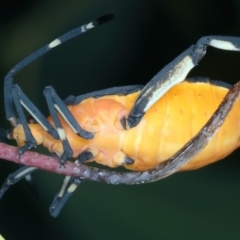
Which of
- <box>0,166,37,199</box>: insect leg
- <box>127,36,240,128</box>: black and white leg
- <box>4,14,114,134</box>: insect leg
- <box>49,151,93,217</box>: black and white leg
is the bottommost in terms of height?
<box>49,151,93,217</box>: black and white leg

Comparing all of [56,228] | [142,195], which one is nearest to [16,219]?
[56,228]

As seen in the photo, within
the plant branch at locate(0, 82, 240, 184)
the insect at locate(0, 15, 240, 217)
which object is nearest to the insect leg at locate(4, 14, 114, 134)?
the insect at locate(0, 15, 240, 217)

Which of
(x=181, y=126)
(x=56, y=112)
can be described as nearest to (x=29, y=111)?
(x=56, y=112)

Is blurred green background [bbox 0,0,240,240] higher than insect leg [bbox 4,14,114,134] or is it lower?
lower

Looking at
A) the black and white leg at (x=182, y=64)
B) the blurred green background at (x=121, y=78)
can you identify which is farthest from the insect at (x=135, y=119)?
the blurred green background at (x=121, y=78)

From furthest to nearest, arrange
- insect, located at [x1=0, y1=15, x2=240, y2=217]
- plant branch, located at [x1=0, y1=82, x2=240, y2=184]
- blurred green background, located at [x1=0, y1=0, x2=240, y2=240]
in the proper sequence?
blurred green background, located at [x1=0, y1=0, x2=240, y2=240] < insect, located at [x1=0, y1=15, x2=240, y2=217] < plant branch, located at [x1=0, y1=82, x2=240, y2=184]

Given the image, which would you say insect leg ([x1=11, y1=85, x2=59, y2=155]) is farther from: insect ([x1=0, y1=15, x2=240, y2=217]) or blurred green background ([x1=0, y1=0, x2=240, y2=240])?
blurred green background ([x1=0, y1=0, x2=240, y2=240])
